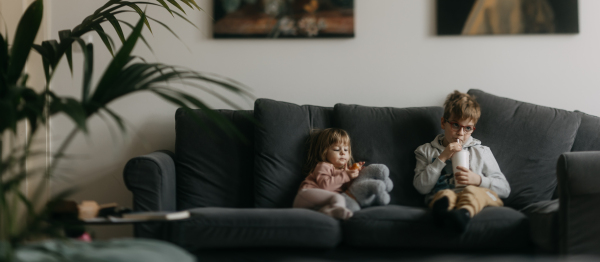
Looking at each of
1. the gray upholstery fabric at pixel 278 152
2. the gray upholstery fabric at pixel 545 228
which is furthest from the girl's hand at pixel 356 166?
the gray upholstery fabric at pixel 545 228

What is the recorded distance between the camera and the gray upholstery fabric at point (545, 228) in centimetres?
178

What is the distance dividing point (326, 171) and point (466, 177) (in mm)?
634

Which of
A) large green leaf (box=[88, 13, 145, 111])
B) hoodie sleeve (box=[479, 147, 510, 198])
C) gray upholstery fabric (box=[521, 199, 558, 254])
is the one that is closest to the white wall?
hoodie sleeve (box=[479, 147, 510, 198])

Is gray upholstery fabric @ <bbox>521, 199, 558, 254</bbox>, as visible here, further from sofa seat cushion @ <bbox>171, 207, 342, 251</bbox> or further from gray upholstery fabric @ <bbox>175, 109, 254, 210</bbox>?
gray upholstery fabric @ <bbox>175, 109, 254, 210</bbox>

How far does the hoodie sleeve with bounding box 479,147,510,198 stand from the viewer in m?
2.15

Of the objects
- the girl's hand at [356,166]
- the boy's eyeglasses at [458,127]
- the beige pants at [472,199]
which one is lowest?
the beige pants at [472,199]

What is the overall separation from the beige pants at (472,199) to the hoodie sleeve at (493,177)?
0.05 metres

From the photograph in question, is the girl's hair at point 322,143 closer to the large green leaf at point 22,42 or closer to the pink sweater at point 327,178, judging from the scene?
the pink sweater at point 327,178

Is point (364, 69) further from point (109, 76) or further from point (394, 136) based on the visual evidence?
point (109, 76)

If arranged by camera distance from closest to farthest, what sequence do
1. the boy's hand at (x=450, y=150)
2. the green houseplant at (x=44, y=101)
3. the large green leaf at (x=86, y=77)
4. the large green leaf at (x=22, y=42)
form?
the green houseplant at (x=44, y=101), the large green leaf at (x=86, y=77), the large green leaf at (x=22, y=42), the boy's hand at (x=450, y=150)

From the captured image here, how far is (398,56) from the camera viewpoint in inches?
107

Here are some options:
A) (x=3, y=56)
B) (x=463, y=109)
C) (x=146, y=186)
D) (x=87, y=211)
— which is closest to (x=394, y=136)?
(x=463, y=109)

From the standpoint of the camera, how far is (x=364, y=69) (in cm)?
273

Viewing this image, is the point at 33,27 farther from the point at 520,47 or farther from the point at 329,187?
the point at 520,47
